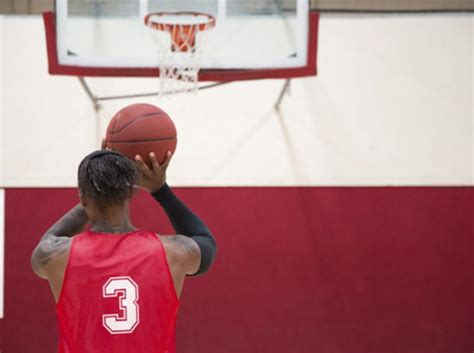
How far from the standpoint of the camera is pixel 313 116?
5.25m

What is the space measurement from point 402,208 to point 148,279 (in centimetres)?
389

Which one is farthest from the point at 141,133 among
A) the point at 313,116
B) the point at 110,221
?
the point at 313,116

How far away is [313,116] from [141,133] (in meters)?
3.13

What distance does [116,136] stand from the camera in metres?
2.34

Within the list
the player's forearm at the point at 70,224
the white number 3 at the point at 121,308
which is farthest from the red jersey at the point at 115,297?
the player's forearm at the point at 70,224

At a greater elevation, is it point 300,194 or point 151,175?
point 151,175

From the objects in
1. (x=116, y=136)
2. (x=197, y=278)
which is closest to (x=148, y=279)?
(x=116, y=136)

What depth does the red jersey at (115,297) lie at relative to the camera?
1.63 meters

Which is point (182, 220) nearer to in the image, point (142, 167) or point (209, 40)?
point (142, 167)

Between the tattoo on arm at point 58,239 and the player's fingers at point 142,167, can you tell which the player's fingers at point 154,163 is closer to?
the player's fingers at point 142,167

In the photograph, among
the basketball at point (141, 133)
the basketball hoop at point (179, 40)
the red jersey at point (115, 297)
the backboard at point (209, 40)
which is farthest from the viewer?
the backboard at point (209, 40)

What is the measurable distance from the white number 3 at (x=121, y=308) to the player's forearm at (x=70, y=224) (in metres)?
0.23

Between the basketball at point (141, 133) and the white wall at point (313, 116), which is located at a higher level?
the basketball at point (141, 133)

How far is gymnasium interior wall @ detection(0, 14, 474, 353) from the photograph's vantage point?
5.14 meters
